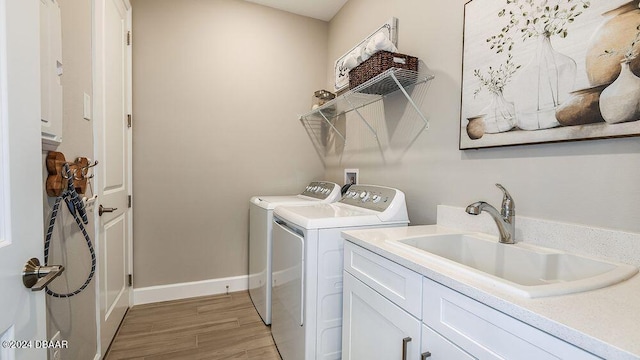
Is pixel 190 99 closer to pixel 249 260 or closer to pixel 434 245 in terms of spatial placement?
pixel 249 260

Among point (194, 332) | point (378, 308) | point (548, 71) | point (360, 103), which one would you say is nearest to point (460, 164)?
point (548, 71)

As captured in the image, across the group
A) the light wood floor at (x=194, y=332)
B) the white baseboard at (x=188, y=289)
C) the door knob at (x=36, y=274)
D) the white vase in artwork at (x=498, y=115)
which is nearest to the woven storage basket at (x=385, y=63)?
the white vase in artwork at (x=498, y=115)

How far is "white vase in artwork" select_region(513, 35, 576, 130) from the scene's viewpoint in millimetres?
973

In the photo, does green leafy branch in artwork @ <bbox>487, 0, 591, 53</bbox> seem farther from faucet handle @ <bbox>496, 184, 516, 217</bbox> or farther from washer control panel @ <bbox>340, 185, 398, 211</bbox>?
washer control panel @ <bbox>340, 185, 398, 211</bbox>

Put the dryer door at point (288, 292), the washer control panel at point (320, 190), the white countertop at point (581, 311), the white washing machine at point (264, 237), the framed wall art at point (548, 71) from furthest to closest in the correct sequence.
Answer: the washer control panel at point (320, 190) < the white washing machine at point (264, 237) < the dryer door at point (288, 292) < the framed wall art at point (548, 71) < the white countertop at point (581, 311)

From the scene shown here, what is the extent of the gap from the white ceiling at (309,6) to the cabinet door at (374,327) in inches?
93.3

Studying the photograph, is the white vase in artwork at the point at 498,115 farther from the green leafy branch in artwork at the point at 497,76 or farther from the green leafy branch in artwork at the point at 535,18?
the green leafy branch in artwork at the point at 535,18

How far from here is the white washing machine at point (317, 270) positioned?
1.38 metres

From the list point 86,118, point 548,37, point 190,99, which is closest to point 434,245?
point 548,37

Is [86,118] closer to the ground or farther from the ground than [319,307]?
farther from the ground

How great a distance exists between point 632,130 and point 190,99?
2.61 m

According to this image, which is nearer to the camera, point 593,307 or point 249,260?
point 593,307

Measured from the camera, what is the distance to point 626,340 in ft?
1.50

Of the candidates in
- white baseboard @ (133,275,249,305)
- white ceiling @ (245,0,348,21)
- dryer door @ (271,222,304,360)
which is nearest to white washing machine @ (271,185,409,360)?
dryer door @ (271,222,304,360)
